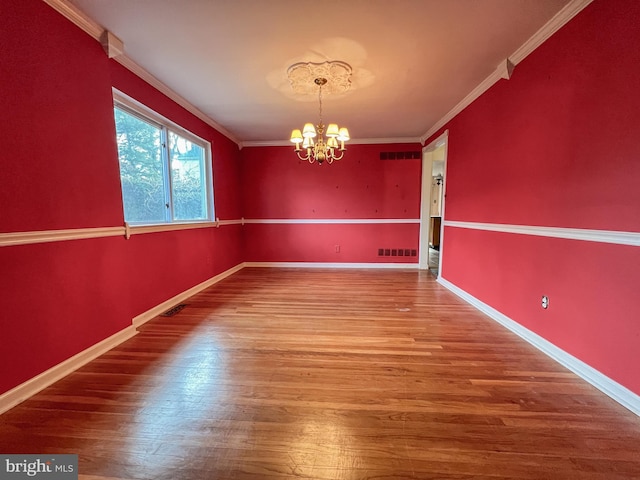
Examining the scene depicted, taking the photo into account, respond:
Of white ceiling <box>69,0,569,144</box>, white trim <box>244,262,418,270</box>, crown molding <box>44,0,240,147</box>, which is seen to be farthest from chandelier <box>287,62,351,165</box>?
white trim <box>244,262,418,270</box>

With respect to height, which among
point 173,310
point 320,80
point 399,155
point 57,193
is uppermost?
point 320,80

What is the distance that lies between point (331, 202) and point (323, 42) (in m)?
3.36

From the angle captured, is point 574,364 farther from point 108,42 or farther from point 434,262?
point 108,42

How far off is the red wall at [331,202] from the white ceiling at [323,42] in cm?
187

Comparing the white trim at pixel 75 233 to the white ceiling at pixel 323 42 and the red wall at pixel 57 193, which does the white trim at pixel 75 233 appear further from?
the white ceiling at pixel 323 42

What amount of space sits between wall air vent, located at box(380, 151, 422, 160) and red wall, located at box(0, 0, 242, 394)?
160 inches

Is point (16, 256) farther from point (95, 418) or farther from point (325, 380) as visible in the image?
Answer: point (325, 380)

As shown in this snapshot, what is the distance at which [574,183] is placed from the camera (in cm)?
185

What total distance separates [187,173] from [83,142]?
175 centimetres

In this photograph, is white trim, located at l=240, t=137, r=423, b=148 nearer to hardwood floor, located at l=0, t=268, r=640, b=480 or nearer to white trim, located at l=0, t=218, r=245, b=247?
white trim, located at l=0, t=218, r=245, b=247

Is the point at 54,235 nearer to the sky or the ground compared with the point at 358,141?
nearer to the ground

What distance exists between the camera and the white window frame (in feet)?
8.32

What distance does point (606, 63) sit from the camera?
1.61 m

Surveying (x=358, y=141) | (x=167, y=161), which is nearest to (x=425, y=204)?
(x=358, y=141)
